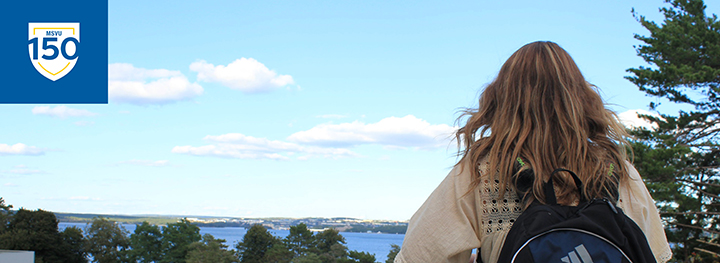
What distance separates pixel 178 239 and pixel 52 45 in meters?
33.9

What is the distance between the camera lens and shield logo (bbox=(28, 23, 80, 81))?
9.10 meters

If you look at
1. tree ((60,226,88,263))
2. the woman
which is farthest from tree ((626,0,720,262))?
tree ((60,226,88,263))

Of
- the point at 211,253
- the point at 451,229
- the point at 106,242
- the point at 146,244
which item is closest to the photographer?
the point at 451,229

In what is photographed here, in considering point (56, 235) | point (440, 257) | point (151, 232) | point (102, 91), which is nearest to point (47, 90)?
point (102, 91)

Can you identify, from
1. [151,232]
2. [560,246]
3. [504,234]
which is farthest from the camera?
[151,232]

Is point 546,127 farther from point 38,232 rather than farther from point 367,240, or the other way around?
point 367,240

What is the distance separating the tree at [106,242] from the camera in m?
36.8

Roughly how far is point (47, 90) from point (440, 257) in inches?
421

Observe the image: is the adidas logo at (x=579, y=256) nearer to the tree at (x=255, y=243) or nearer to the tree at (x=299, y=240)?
the tree at (x=299, y=240)

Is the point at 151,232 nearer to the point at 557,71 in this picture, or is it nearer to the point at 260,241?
the point at 260,241

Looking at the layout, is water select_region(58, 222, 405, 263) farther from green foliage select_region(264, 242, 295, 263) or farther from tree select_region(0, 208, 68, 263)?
tree select_region(0, 208, 68, 263)

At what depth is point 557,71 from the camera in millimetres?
1233

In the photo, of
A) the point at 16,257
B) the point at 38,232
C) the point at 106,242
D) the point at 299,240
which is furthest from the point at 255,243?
the point at 16,257

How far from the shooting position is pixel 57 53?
9.20 meters
